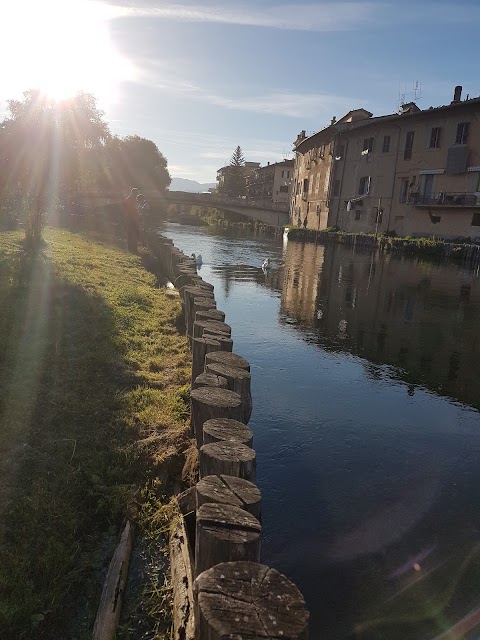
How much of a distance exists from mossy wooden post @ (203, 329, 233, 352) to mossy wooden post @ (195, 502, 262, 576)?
11.2 ft

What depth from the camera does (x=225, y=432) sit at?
4.04 m

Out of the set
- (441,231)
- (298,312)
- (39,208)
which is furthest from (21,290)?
(441,231)

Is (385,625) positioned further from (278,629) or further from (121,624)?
(278,629)

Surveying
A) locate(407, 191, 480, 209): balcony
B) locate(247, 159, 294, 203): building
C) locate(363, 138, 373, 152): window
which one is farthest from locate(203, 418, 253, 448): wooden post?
locate(247, 159, 294, 203): building

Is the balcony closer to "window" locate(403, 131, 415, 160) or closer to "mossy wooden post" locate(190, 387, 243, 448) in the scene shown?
"window" locate(403, 131, 415, 160)

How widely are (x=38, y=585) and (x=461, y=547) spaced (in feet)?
13.6

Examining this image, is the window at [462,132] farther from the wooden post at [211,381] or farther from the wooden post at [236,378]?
the wooden post at [211,381]

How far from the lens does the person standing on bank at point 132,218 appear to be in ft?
73.0

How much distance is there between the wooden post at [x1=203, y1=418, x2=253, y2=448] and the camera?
12.9ft

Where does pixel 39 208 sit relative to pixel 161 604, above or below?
above

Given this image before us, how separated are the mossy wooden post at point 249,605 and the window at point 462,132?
1996 inches

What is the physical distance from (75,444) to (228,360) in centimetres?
195

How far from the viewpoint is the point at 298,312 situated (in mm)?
15758

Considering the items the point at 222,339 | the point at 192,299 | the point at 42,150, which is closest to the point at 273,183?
the point at 42,150
